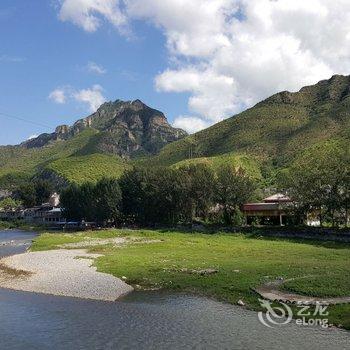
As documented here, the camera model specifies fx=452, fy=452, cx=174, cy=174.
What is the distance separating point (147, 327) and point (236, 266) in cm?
2108

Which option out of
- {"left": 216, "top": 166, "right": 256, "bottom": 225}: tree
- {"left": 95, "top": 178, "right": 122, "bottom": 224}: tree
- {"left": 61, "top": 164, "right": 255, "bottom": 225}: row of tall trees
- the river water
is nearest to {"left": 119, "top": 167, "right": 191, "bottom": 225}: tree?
{"left": 61, "top": 164, "right": 255, "bottom": 225}: row of tall trees

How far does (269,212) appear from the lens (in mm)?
103812

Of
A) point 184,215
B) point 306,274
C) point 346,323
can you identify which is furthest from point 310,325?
point 184,215

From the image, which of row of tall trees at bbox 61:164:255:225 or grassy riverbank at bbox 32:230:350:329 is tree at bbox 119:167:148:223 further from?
grassy riverbank at bbox 32:230:350:329

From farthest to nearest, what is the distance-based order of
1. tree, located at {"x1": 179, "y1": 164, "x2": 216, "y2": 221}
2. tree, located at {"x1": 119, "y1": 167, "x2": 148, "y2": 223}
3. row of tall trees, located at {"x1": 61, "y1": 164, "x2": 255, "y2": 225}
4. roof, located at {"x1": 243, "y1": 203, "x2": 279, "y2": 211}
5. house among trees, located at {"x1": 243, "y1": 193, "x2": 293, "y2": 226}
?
1. tree, located at {"x1": 119, "y1": 167, "x2": 148, "y2": 223}
2. tree, located at {"x1": 179, "y1": 164, "x2": 216, "y2": 221}
3. row of tall trees, located at {"x1": 61, "y1": 164, "x2": 255, "y2": 225}
4. roof, located at {"x1": 243, "y1": 203, "x2": 279, "y2": 211}
5. house among trees, located at {"x1": 243, "y1": 193, "x2": 293, "y2": 226}

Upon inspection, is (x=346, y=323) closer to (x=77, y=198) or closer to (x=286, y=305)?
(x=286, y=305)

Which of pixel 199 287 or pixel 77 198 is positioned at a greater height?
pixel 77 198

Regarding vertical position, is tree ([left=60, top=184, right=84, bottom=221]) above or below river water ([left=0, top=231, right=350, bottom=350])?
above

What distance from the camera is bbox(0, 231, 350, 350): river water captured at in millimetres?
27453

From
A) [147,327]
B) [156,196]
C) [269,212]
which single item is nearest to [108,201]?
[156,196]

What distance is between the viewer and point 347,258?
54.4 meters

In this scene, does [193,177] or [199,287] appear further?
[193,177]

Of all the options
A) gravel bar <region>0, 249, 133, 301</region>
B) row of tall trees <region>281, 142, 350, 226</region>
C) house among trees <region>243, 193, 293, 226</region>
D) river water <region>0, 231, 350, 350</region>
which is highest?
row of tall trees <region>281, 142, 350, 226</region>

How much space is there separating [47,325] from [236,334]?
13690mm
